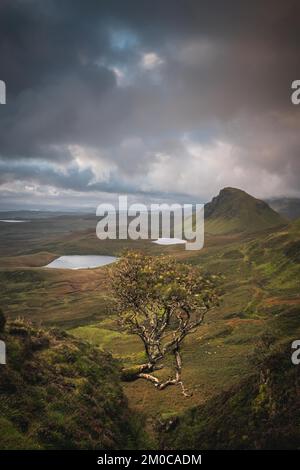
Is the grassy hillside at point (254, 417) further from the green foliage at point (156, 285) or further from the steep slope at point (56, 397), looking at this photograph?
the green foliage at point (156, 285)

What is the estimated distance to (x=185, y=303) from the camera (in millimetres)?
38469

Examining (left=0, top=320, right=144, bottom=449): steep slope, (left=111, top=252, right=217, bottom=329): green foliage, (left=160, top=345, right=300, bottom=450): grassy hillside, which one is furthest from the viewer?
(left=111, top=252, right=217, bottom=329): green foliage

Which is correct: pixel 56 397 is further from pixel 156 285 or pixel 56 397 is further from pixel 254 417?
pixel 156 285

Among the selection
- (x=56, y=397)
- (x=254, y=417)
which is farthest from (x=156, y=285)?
(x=254, y=417)

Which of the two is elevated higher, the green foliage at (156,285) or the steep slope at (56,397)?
the green foliage at (156,285)

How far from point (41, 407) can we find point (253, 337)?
50484 millimetres

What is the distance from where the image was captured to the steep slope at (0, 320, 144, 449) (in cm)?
2003

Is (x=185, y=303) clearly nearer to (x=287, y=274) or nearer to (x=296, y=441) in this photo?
(x=296, y=441)

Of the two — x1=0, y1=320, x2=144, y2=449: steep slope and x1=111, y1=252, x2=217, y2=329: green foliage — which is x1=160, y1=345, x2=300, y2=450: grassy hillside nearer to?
x1=0, y1=320, x2=144, y2=449: steep slope

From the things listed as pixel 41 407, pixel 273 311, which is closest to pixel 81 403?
pixel 41 407

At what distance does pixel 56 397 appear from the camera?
24.1 meters

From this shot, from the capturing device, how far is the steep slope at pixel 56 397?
65.7ft

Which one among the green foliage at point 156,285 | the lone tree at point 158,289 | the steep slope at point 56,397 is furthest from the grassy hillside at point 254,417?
the green foliage at point 156,285

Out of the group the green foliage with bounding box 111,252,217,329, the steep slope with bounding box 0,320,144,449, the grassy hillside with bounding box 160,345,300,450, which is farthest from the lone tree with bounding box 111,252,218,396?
the grassy hillside with bounding box 160,345,300,450
